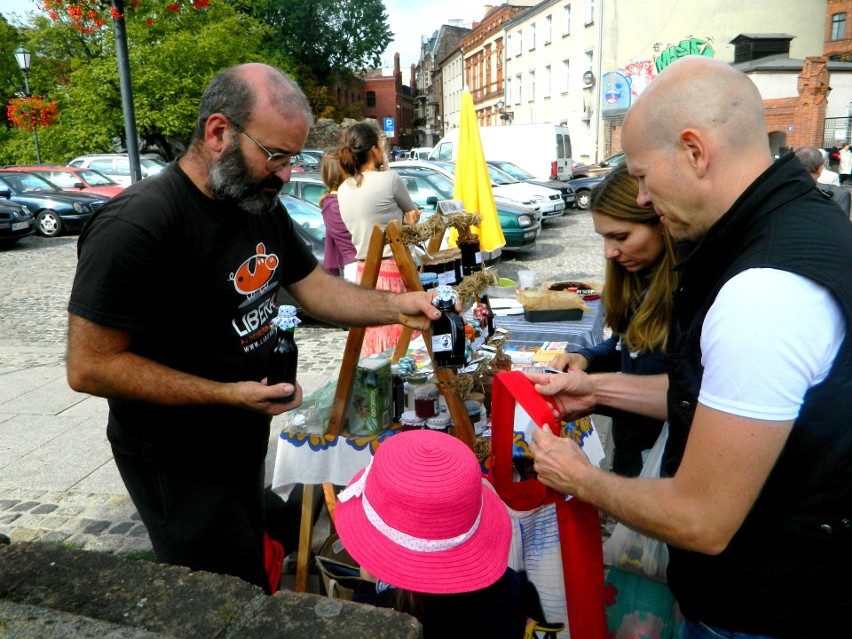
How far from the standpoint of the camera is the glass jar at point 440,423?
2900 mm

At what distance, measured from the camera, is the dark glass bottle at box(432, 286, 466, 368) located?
99.9 inches

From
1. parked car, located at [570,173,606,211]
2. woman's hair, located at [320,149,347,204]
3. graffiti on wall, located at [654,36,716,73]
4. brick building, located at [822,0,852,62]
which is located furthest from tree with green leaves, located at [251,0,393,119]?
woman's hair, located at [320,149,347,204]

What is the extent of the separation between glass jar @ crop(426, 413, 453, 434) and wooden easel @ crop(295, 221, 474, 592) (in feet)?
0.24

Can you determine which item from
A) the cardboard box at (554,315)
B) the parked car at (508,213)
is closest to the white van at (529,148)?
the parked car at (508,213)

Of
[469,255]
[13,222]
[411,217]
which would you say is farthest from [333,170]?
[13,222]

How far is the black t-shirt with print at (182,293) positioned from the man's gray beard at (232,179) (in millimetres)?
57

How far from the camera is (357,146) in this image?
18.0ft

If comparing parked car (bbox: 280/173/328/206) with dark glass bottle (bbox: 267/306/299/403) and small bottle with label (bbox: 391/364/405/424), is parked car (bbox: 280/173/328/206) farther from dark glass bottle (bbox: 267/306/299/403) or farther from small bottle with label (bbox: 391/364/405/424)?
dark glass bottle (bbox: 267/306/299/403)

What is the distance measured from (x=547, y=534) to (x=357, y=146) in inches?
161

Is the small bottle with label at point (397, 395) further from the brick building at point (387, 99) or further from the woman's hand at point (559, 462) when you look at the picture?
the brick building at point (387, 99)

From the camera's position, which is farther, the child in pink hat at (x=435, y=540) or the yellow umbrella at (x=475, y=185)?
the yellow umbrella at (x=475, y=185)

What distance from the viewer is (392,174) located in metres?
5.48

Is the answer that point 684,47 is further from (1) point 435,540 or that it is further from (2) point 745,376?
(2) point 745,376

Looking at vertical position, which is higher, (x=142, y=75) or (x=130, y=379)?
(x=142, y=75)
